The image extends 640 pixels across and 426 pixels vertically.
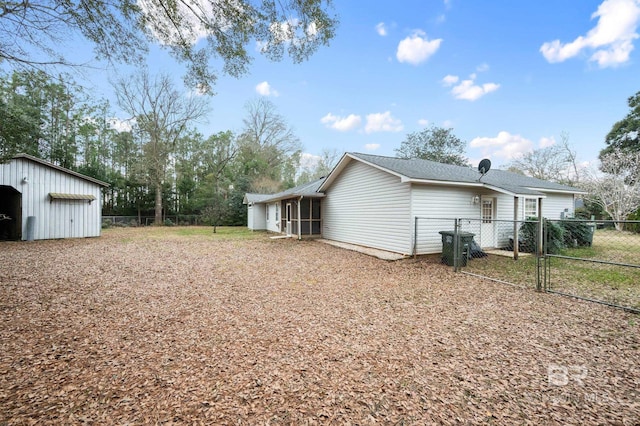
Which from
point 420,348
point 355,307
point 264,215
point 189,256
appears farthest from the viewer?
point 264,215

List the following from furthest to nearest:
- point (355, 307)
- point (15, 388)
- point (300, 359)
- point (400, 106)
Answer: point (400, 106) → point (355, 307) → point (300, 359) → point (15, 388)

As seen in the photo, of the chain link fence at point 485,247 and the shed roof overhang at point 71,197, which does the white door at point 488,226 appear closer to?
the chain link fence at point 485,247

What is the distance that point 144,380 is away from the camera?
8.23 ft

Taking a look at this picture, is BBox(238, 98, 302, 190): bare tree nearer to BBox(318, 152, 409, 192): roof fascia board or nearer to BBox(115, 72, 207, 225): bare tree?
BBox(115, 72, 207, 225): bare tree

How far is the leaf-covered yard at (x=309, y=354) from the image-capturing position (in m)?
2.14

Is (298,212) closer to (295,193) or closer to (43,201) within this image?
(295,193)

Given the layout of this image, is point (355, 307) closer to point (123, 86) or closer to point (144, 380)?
point (144, 380)

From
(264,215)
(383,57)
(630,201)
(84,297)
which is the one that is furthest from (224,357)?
(630,201)

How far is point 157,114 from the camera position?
2564cm

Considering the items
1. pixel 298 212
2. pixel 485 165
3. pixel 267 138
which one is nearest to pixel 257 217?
pixel 298 212

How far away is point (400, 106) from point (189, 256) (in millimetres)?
15130

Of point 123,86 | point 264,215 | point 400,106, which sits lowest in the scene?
point 264,215

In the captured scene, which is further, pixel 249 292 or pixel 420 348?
pixel 249 292

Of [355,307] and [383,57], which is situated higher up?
[383,57]
